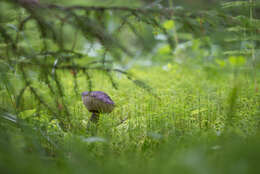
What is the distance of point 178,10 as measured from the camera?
1356mm

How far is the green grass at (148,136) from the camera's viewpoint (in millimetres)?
730

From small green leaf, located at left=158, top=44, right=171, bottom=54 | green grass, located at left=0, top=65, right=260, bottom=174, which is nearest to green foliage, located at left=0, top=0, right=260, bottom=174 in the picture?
green grass, located at left=0, top=65, right=260, bottom=174

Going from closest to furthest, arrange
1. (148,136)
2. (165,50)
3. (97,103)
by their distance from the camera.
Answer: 1. (148,136)
2. (97,103)
3. (165,50)

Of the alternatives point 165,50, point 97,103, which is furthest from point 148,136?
point 165,50

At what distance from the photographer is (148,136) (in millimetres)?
1250

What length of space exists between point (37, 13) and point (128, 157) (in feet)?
2.51

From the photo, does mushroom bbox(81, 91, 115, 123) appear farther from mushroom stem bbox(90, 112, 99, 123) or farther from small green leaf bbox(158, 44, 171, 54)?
small green leaf bbox(158, 44, 171, 54)

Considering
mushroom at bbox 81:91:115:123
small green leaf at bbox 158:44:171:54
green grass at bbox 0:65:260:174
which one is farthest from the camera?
small green leaf at bbox 158:44:171:54

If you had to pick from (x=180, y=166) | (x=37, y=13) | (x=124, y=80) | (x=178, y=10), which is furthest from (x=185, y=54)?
(x=180, y=166)

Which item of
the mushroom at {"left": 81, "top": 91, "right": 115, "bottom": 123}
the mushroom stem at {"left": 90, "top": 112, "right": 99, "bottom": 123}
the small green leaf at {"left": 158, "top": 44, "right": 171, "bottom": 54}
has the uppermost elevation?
the small green leaf at {"left": 158, "top": 44, "right": 171, "bottom": 54}

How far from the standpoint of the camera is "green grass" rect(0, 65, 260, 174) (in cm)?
73

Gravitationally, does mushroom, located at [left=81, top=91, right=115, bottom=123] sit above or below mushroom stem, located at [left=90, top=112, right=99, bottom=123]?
above

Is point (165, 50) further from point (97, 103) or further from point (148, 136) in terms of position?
point (148, 136)

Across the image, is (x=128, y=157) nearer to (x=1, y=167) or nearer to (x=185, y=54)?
(x=1, y=167)
